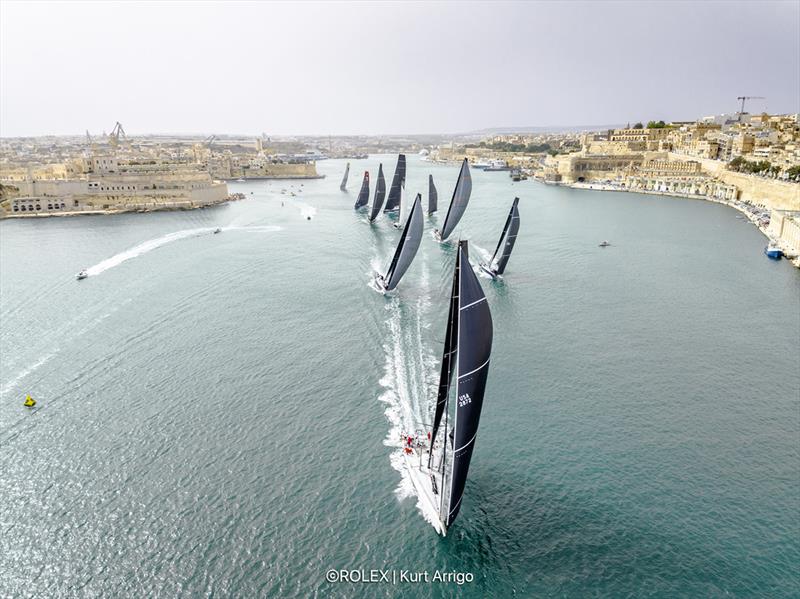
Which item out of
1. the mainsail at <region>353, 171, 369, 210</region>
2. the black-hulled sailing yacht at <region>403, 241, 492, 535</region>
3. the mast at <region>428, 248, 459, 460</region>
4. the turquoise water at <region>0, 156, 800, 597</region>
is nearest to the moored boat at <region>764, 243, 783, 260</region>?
the turquoise water at <region>0, 156, 800, 597</region>

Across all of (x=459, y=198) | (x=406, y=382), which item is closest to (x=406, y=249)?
(x=406, y=382)

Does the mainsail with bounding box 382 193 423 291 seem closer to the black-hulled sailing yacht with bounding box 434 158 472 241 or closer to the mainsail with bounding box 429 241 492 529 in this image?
the black-hulled sailing yacht with bounding box 434 158 472 241

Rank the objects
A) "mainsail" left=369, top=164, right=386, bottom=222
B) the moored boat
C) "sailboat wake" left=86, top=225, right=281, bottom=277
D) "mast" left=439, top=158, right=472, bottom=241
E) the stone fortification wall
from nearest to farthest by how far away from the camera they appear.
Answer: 1. "sailboat wake" left=86, top=225, right=281, bottom=277
2. the moored boat
3. "mast" left=439, top=158, right=472, bottom=241
4. the stone fortification wall
5. "mainsail" left=369, top=164, right=386, bottom=222

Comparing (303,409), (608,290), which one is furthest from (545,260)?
(303,409)

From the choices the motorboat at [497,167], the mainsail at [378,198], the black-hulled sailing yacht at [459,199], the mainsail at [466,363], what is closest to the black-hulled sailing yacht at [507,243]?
the black-hulled sailing yacht at [459,199]

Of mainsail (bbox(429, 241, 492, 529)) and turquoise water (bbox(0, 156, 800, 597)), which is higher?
mainsail (bbox(429, 241, 492, 529))

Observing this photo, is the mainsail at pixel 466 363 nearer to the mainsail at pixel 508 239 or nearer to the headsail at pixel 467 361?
the headsail at pixel 467 361

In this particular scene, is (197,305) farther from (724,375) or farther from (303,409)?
(724,375)
